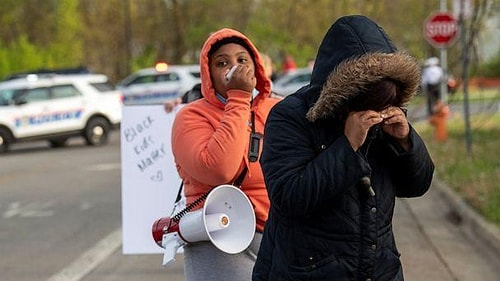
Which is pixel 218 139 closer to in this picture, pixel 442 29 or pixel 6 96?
pixel 442 29

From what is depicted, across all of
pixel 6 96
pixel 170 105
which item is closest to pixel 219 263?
pixel 170 105

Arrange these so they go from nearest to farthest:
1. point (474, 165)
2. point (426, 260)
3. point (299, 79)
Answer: point (426, 260), point (474, 165), point (299, 79)

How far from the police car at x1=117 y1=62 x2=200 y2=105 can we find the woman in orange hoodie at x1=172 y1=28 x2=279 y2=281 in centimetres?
2633

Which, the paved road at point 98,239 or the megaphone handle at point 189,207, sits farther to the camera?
the paved road at point 98,239

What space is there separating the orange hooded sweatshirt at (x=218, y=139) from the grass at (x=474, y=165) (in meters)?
5.32

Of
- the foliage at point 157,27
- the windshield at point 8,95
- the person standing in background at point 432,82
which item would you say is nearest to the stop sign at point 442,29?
the person standing in background at point 432,82

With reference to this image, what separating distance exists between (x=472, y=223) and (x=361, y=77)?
21.4 ft

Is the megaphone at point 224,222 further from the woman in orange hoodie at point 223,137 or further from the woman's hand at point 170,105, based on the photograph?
the woman's hand at point 170,105

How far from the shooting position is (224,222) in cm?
340

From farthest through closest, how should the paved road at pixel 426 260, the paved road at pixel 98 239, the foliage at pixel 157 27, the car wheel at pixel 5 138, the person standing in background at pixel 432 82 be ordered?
the foliage at pixel 157 27 < the person standing in background at pixel 432 82 < the car wheel at pixel 5 138 < the paved road at pixel 98 239 < the paved road at pixel 426 260

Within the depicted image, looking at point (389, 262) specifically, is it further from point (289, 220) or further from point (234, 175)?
point (234, 175)

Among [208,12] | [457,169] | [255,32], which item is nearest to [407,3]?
[255,32]

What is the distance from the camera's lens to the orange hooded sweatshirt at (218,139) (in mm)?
A: 3273

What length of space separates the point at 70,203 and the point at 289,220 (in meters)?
9.51
